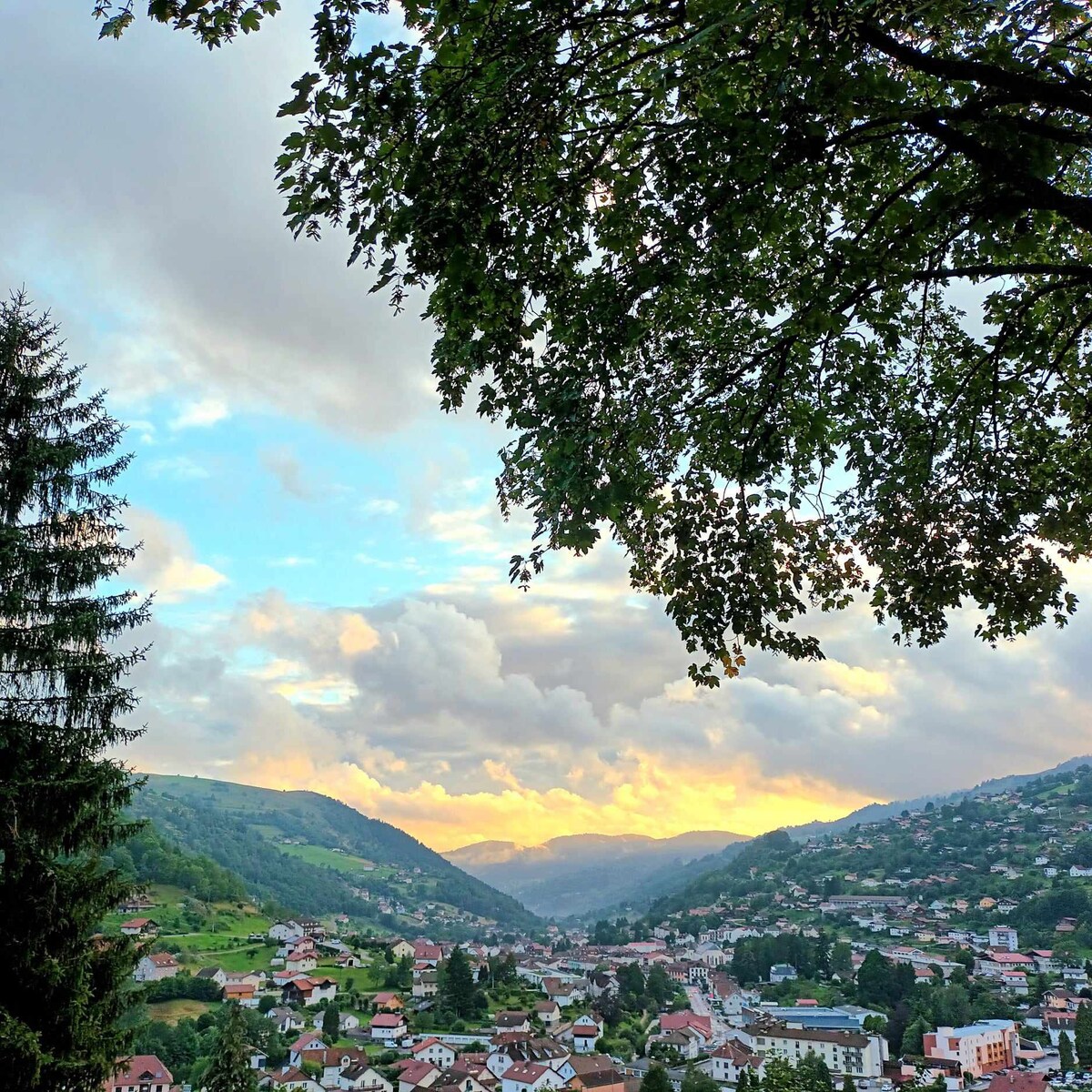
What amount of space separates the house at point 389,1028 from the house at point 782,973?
42.2m

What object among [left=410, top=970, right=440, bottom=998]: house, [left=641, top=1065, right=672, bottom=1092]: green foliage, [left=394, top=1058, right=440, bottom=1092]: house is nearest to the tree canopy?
[left=641, top=1065, right=672, bottom=1092]: green foliage

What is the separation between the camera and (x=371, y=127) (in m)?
4.14

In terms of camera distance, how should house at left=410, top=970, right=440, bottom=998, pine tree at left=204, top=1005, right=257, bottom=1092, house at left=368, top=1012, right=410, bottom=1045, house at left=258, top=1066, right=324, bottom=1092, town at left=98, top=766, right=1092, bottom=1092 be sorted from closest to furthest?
pine tree at left=204, top=1005, right=257, bottom=1092
house at left=258, top=1066, right=324, bottom=1092
town at left=98, top=766, right=1092, bottom=1092
house at left=368, top=1012, right=410, bottom=1045
house at left=410, top=970, right=440, bottom=998

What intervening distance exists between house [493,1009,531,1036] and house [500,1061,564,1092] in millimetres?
12363

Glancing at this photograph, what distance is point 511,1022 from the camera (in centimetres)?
6738

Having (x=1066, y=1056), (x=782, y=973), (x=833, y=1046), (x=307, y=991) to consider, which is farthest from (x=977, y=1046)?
(x=307, y=991)

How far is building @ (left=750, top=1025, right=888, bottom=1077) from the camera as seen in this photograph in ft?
182

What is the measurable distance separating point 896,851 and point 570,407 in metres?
159

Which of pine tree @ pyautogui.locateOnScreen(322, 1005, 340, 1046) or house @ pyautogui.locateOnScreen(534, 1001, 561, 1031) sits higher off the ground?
pine tree @ pyautogui.locateOnScreen(322, 1005, 340, 1046)

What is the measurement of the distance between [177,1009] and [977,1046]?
54.9 metres

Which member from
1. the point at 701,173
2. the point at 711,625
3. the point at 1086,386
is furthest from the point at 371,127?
the point at 1086,386

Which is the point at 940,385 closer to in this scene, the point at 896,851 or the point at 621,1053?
the point at 621,1053

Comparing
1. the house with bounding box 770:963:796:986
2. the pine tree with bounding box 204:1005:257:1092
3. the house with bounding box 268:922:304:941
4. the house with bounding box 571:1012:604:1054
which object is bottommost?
the house with bounding box 770:963:796:986

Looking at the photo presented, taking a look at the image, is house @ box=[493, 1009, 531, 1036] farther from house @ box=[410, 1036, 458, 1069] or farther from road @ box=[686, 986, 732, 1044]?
road @ box=[686, 986, 732, 1044]
